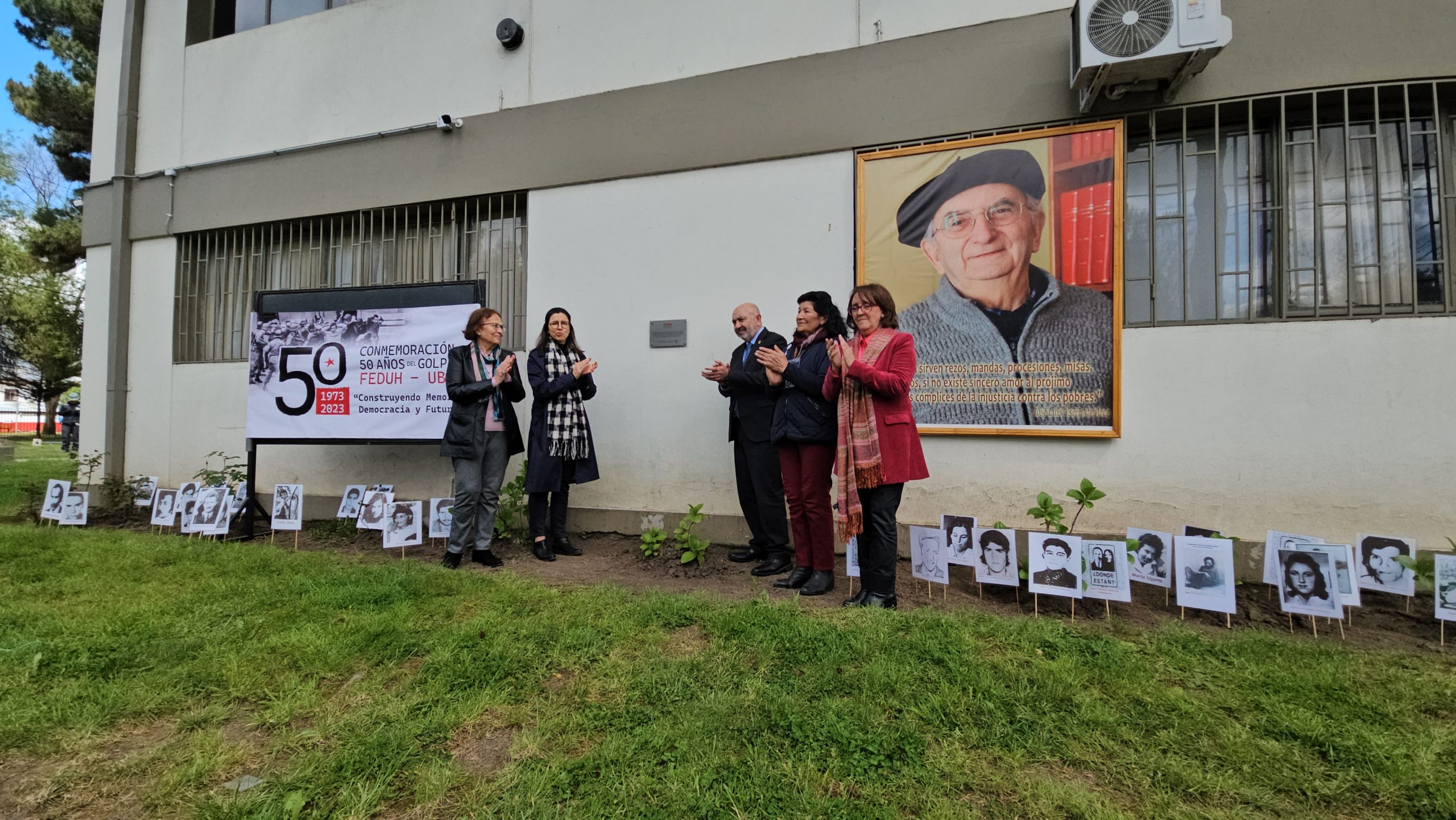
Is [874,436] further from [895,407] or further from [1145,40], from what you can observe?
[1145,40]

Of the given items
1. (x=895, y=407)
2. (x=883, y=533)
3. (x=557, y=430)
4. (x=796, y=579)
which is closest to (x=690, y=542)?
(x=796, y=579)

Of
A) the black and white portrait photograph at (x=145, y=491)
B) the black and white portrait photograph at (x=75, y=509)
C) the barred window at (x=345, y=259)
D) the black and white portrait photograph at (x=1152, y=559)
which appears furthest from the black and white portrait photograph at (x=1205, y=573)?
the black and white portrait photograph at (x=75, y=509)

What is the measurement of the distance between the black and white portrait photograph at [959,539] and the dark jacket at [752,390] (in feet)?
4.24

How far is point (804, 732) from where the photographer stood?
2248mm

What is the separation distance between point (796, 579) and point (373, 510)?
3.66 meters

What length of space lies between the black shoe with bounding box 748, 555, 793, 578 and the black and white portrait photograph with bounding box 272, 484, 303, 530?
3.82m

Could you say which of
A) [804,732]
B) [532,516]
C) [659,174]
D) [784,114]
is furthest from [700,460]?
[804,732]

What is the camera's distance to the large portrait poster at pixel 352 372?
5.56 metres

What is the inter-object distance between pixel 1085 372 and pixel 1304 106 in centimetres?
233

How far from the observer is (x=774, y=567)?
14.7 ft

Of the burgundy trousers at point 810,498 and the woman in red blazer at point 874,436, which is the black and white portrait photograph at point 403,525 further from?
the woman in red blazer at point 874,436

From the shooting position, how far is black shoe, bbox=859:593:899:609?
3523mm

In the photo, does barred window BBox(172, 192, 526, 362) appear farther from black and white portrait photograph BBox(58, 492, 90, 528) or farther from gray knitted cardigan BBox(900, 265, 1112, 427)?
gray knitted cardigan BBox(900, 265, 1112, 427)

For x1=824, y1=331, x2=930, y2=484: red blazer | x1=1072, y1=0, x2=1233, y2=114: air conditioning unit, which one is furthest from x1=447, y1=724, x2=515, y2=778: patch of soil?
x1=1072, y1=0, x2=1233, y2=114: air conditioning unit
